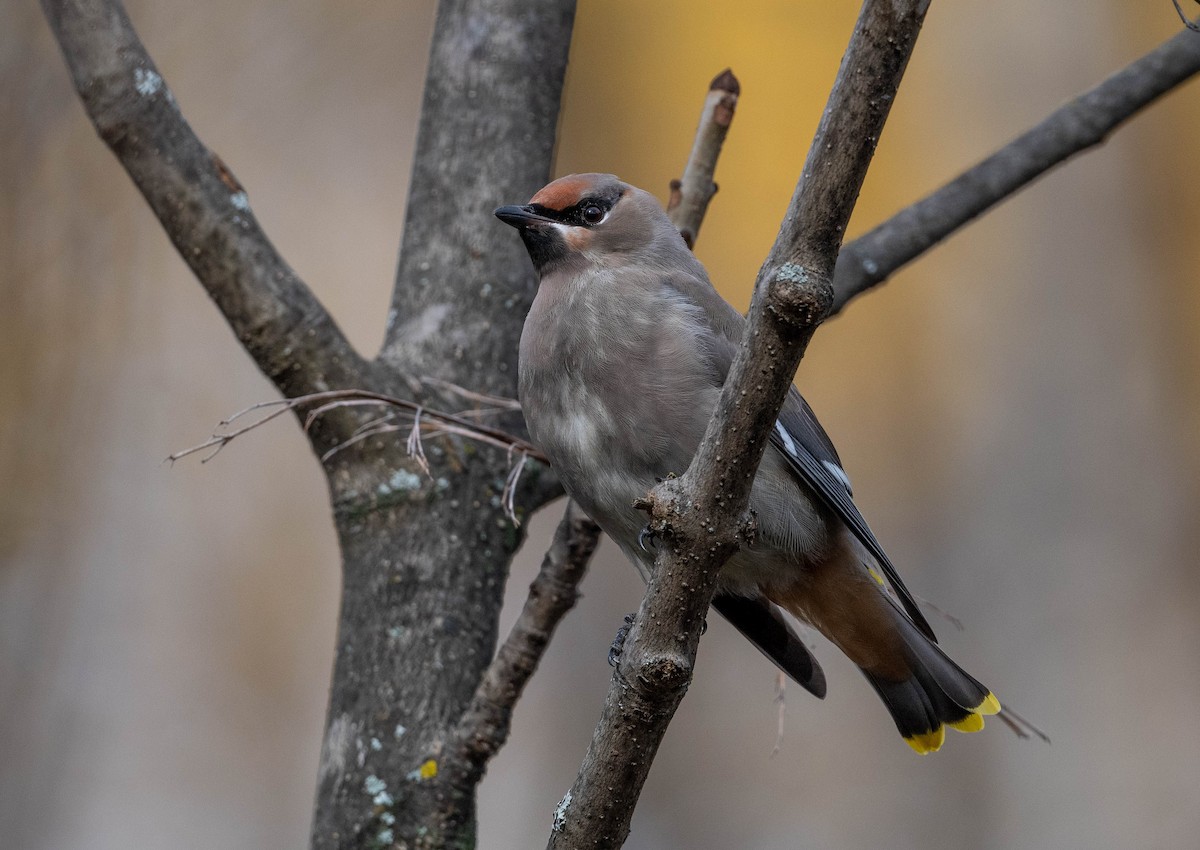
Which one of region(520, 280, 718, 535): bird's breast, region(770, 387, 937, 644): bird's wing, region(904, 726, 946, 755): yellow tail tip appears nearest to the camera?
region(520, 280, 718, 535): bird's breast

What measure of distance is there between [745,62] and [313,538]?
13.3 ft

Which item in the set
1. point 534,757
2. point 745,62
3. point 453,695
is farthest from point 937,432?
point 453,695

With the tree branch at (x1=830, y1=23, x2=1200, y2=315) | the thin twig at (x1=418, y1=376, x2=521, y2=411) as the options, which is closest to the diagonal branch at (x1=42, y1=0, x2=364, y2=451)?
the thin twig at (x1=418, y1=376, x2=521, y2=411)

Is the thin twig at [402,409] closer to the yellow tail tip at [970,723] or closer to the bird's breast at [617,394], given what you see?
the bird's breast at [617,394]

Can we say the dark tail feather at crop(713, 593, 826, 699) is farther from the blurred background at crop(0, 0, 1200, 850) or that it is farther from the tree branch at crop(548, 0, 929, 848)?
the blurred background at crop(0, 0, 1200, 850)

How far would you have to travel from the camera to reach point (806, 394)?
8.45 m

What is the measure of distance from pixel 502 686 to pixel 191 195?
1.42m

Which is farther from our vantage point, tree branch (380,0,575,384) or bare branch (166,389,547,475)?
tree branch (380,0,575,384)

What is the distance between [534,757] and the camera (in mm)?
7375

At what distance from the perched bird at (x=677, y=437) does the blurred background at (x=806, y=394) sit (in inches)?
136

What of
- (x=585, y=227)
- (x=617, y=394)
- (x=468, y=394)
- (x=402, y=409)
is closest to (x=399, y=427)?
(x=402, y=409)

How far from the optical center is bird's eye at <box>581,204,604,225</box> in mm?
3652

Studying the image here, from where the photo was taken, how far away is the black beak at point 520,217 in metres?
3.52

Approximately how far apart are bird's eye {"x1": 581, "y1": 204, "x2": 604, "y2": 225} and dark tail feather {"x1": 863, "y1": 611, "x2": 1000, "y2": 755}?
1.36m
